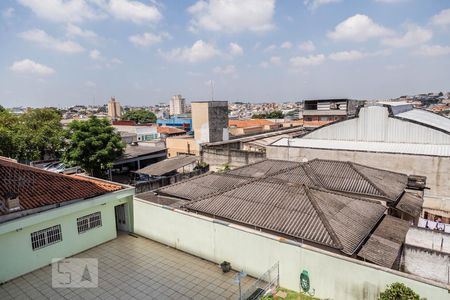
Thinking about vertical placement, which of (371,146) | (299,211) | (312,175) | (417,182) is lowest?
(417,182)

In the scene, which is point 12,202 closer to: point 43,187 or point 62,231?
point 43,187

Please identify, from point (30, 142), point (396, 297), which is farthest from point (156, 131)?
point (396, 297)

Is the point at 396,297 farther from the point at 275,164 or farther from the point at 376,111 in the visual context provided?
the point at 376,111

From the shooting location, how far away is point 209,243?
1248 centimetres

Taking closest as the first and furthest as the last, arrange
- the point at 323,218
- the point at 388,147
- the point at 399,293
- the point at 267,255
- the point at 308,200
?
the point at 399,293, the point at 267,255, the point at 323,218, the point at 308,200, the point at 388,147

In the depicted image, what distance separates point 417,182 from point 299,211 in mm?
11179

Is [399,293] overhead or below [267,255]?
overhead

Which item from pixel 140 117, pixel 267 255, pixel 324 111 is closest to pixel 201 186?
pixel 267 255

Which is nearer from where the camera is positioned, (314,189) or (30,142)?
(314,189)

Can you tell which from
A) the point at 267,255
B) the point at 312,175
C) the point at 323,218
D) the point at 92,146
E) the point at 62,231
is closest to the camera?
the point at 267,255

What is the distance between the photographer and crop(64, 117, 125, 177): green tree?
94.4 ft

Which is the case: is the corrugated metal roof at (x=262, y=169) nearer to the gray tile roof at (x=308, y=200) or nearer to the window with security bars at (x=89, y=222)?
the gray tile roof at (x=308, y=200)

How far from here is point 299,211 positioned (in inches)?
461

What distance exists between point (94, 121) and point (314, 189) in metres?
24.9
